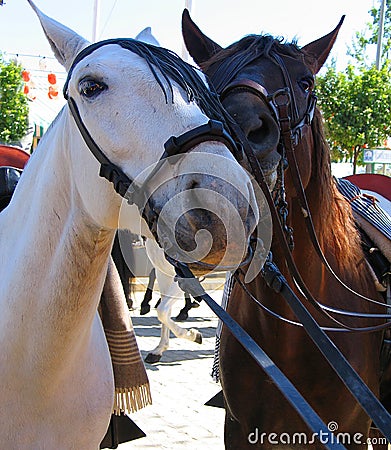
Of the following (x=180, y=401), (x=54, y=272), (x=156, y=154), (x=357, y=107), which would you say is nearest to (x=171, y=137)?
(x=156, y=154)

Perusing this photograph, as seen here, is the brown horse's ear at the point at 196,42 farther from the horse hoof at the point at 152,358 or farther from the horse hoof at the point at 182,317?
the horse hoof at the point at 182,317

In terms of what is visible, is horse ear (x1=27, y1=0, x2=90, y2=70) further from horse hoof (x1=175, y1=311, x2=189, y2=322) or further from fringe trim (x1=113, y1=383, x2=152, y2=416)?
horse hoof (x1=175, y1=311, x2=189, y2=322)

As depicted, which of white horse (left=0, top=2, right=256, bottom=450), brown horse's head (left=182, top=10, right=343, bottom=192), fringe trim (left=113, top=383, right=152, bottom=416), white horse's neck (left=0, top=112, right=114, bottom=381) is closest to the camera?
white horse (left=0, top=2, right=256, bottom=450)

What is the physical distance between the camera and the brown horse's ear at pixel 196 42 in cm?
294

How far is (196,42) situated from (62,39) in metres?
1.19

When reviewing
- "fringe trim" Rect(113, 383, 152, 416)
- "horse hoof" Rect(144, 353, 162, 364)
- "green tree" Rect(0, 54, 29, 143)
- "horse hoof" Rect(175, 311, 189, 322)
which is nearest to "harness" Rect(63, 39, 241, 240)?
"fringe trim" Rect(113, 383, 152, 416)

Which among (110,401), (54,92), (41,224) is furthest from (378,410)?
(54,92)

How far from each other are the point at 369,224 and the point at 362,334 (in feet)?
2.18

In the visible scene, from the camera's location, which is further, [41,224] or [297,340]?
[297,340]

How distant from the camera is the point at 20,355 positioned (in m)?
1.87

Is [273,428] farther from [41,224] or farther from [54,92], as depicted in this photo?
[54,92]

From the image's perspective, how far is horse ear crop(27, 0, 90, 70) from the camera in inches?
73.7

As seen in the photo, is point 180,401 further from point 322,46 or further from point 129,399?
point 322,46

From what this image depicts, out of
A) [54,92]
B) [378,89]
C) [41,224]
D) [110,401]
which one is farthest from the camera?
[54,92]
